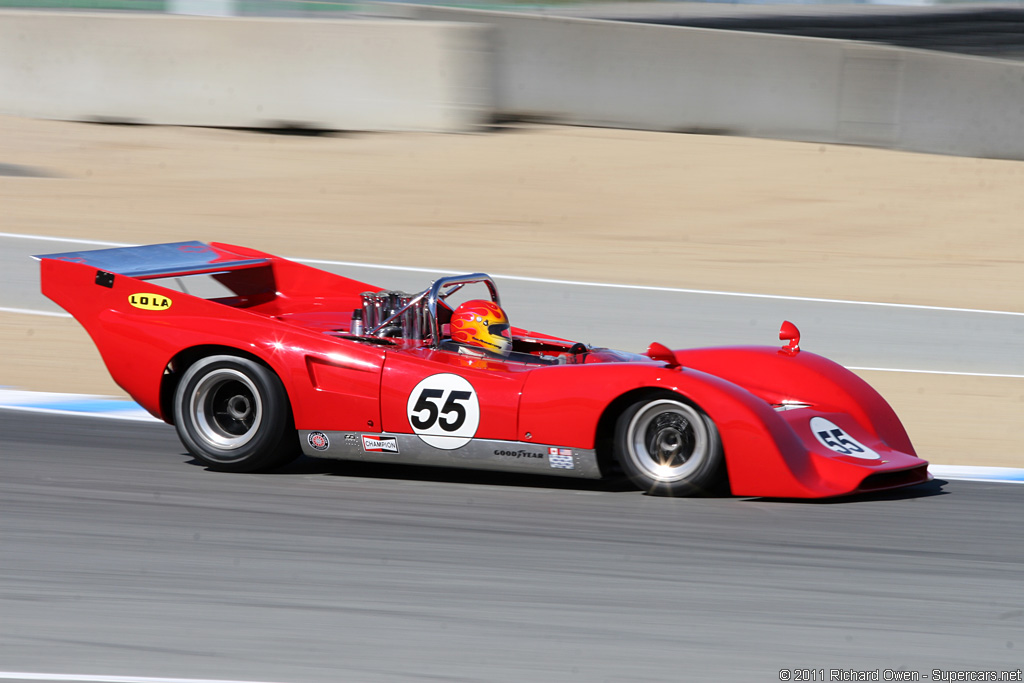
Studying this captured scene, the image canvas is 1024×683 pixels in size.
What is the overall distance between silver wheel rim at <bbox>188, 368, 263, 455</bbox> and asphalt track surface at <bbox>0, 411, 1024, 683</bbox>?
0.65 feet

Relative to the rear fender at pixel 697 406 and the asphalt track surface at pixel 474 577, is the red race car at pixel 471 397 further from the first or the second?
the asphalt track surface at pixel 474 577

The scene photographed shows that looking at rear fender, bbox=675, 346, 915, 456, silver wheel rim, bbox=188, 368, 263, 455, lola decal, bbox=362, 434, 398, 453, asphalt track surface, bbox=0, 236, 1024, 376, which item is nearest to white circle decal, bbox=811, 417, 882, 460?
rear fender, bbox=675, 346, 915, 456

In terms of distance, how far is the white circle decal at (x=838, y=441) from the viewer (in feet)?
18.7

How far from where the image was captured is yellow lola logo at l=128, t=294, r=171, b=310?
6152 millimetres

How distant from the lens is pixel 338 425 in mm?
5859

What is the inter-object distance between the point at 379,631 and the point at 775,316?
5.99 meters

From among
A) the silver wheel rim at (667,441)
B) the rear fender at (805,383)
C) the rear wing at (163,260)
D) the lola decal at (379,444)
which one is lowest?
the lola decal at (379,444)

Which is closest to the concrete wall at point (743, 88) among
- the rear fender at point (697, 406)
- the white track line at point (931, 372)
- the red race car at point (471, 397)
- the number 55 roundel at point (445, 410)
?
the white track line at point (931, 372)

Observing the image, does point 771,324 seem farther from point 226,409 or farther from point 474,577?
point 474,577

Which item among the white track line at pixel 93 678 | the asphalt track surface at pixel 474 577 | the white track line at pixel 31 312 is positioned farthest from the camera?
the white track line at pixel 31 312

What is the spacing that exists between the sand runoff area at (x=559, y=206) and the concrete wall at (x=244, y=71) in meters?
0.35

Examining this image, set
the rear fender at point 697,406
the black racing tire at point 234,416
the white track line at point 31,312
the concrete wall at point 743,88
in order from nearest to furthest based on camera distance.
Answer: the rear fender at point 697,406 < the black racing tire at point 234,416 < the white track line at point 31,312 < the concrete wall at point 743,88

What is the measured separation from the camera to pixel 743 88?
18.6 meters

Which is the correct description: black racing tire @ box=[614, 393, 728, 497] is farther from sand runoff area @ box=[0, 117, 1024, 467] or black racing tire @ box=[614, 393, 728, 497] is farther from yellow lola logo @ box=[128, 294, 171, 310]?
sand runoff area @ box=[0, 117, 1024, 467]
